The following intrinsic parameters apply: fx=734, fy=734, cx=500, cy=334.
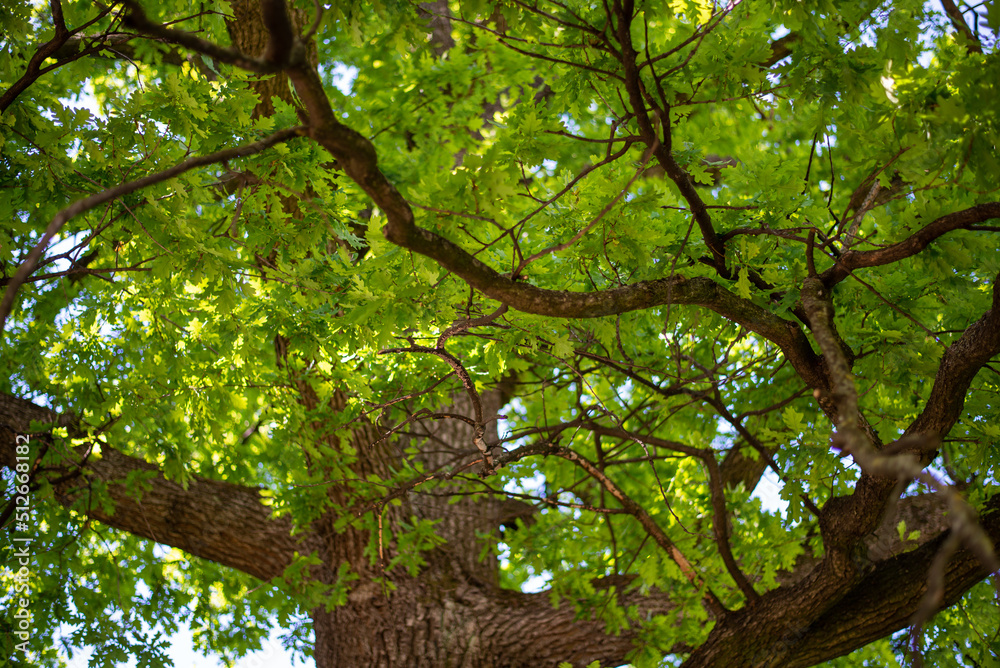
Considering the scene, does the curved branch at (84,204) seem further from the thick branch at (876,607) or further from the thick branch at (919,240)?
the thick branch at (876,607)

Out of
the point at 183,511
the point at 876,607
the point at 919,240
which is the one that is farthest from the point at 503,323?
the point at 183,511

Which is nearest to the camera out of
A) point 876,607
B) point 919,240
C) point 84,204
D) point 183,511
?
point 84,204

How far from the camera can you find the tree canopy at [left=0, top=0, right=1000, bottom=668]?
107 inches

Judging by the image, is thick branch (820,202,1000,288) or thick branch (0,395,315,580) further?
thick branch (0,395,315,580)

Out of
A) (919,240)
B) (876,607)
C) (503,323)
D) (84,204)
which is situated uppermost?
(503,323)

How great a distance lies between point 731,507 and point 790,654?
1343 mm

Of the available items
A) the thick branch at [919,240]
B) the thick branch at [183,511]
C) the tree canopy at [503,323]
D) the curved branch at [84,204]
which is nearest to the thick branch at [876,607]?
the tree canopy at [503,323]

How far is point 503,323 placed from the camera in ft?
11.2

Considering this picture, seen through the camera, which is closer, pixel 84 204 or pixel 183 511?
pixel 84 204

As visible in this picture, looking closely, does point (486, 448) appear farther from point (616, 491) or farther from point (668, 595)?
point (668, 595)

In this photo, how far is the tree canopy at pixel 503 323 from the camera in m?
2.73

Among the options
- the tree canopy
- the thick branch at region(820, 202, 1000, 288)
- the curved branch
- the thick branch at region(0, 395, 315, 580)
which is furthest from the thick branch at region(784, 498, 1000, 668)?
the thick branch at region(0, 395, 315, 580)

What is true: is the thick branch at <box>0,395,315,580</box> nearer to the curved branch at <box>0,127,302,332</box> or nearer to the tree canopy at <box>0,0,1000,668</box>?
the tree canopy at <box>0,0,1000,668</box>

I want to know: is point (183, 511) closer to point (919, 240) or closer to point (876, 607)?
point (876, 607)
